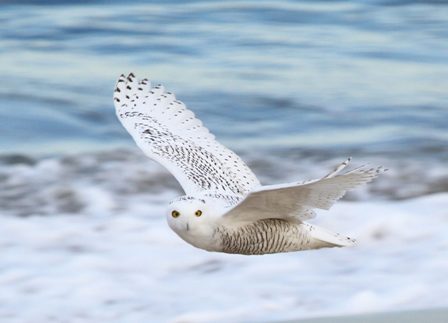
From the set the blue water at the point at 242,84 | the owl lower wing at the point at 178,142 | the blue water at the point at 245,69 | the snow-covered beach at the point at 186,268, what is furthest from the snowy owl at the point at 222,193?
the blue water at the point at 245,69

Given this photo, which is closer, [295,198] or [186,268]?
[295,198]

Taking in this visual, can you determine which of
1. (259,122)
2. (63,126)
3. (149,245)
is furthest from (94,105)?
(149,245)

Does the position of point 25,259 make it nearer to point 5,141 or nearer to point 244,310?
point 244,310

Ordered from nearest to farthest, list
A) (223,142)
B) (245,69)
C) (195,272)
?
(195,272) < (223,142) < (245,69)

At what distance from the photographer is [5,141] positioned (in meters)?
8.20

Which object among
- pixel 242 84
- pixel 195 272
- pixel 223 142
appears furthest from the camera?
pixel 242 84

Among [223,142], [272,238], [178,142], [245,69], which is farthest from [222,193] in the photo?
[245,69]

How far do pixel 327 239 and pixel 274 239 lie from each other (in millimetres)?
182

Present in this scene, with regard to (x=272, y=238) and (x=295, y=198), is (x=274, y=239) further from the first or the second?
(x=295, y=198)

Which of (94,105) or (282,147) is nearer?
(282,147)

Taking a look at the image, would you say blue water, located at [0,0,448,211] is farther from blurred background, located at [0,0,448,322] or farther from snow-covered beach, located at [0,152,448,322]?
snow-covered beach, located at [0,152,448,322]

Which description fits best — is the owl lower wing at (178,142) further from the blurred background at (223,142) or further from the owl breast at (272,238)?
the blurred background at (223,142)

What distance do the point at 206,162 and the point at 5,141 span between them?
355 cm

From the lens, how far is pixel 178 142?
16.4ft
